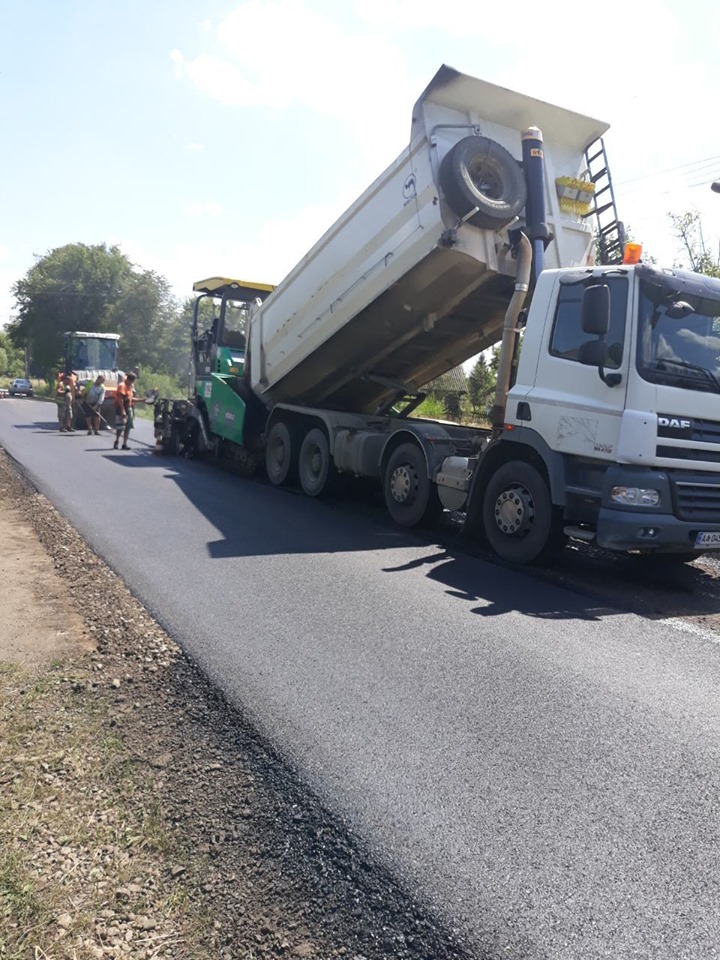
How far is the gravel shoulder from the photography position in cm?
233

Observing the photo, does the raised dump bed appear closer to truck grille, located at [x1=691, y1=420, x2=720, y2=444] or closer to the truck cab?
the truck cab

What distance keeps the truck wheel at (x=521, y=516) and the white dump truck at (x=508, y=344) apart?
18mm

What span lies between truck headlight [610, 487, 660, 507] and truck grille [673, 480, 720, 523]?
7.6 inches

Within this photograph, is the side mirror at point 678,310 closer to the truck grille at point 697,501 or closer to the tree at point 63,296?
the truck grille at point 697,501

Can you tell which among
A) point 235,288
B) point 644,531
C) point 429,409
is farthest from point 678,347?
point 235,288

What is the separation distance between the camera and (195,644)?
187 inches

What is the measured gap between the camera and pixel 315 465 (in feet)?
35.9

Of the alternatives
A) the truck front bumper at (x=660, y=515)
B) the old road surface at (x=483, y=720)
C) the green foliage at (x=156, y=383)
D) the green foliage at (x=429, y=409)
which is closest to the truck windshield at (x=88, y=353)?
the green foliage at (x=156, y=383)

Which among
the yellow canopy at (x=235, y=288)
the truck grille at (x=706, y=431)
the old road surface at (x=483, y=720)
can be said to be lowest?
the old road surface at (x=483, y=720)

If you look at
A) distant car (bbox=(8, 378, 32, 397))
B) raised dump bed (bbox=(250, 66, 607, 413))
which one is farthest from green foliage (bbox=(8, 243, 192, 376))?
raised dump bed (bbox=(250, 66, 607, 413))

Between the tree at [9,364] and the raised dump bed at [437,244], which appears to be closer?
the raised dump bed at [437,244]

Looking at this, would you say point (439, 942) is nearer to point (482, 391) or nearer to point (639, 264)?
point (639, 264)

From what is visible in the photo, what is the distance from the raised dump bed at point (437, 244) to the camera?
7.57m

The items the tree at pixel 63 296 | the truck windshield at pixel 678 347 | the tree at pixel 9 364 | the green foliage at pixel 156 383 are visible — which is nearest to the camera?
the truck windshield at pixel 678 347
